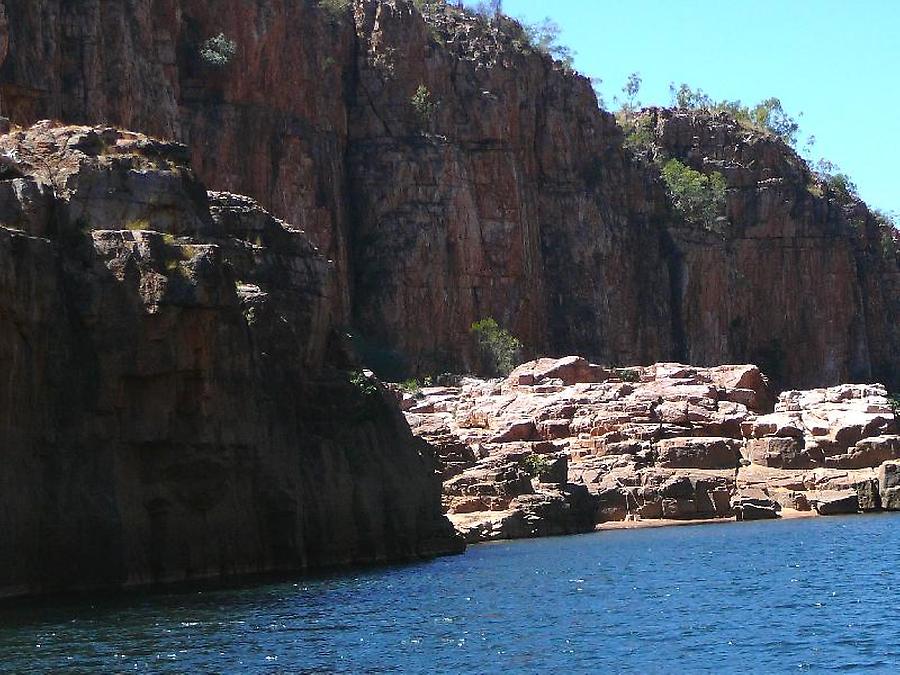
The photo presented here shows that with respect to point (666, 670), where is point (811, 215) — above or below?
Answer: above

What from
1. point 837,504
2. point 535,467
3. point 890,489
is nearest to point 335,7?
point 535,467

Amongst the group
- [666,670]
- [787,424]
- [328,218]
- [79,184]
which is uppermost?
[328,218]

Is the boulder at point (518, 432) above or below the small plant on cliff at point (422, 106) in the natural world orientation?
below

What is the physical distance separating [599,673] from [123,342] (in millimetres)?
21511

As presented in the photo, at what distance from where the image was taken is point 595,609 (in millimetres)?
50719

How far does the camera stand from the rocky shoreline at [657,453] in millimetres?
85250

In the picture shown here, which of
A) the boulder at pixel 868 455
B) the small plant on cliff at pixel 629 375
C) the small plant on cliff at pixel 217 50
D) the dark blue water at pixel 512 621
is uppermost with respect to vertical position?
the small plant on cliff at pixel 217 50

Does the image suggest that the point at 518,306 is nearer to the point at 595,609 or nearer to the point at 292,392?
the point at 292,392

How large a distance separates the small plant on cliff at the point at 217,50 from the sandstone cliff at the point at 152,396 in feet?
182

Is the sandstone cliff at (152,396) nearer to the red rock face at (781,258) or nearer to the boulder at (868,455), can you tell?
the boulder at (868,455)

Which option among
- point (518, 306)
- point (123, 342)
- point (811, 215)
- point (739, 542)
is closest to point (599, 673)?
point (123, 342)

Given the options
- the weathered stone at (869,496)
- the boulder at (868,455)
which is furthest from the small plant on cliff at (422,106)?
the weathered stone at (869,496)

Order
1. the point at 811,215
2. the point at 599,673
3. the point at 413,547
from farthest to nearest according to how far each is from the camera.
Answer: the point at 811,215, the point at 413,547, the point at 599,673

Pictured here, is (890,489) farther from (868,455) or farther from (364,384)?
(364,384)
